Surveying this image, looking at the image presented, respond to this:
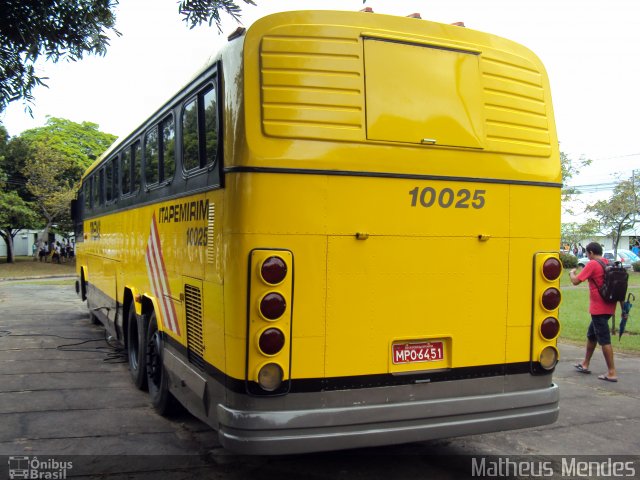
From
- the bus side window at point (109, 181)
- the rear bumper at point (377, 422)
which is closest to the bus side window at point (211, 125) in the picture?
the rear bumper at point (377, 422)

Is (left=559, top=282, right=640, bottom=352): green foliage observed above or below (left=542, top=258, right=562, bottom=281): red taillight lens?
below

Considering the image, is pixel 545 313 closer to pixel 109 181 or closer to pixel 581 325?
pixel 109 181

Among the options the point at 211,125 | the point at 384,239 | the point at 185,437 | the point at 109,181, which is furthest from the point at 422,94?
the point at 109,181

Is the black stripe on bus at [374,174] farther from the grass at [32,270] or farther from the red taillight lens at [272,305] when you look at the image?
the grass at [32,270]

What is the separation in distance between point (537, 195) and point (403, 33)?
1.68 metres

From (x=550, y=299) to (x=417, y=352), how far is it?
49.7 inches

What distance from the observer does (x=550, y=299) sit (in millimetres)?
4992

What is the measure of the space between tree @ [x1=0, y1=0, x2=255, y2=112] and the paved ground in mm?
2947

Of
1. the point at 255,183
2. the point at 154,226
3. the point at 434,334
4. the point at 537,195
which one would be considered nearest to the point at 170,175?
the point at 154,226

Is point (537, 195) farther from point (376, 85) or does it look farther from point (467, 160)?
point (376, 85)

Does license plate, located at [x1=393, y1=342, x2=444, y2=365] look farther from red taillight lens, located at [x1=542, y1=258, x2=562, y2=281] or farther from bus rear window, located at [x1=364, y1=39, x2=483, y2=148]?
bus rear window, located at [x1=364, y1=39, x2=483, y2=148]

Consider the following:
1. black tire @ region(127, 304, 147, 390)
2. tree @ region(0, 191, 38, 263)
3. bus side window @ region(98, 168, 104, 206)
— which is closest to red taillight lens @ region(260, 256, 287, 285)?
black tire @ region(127, 304, 147, 390)

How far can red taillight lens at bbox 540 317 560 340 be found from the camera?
4.96m

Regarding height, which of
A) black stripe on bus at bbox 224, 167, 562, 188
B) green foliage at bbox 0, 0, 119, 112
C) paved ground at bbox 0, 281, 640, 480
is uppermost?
green foliage at bbox 0, 0, 119, 112
